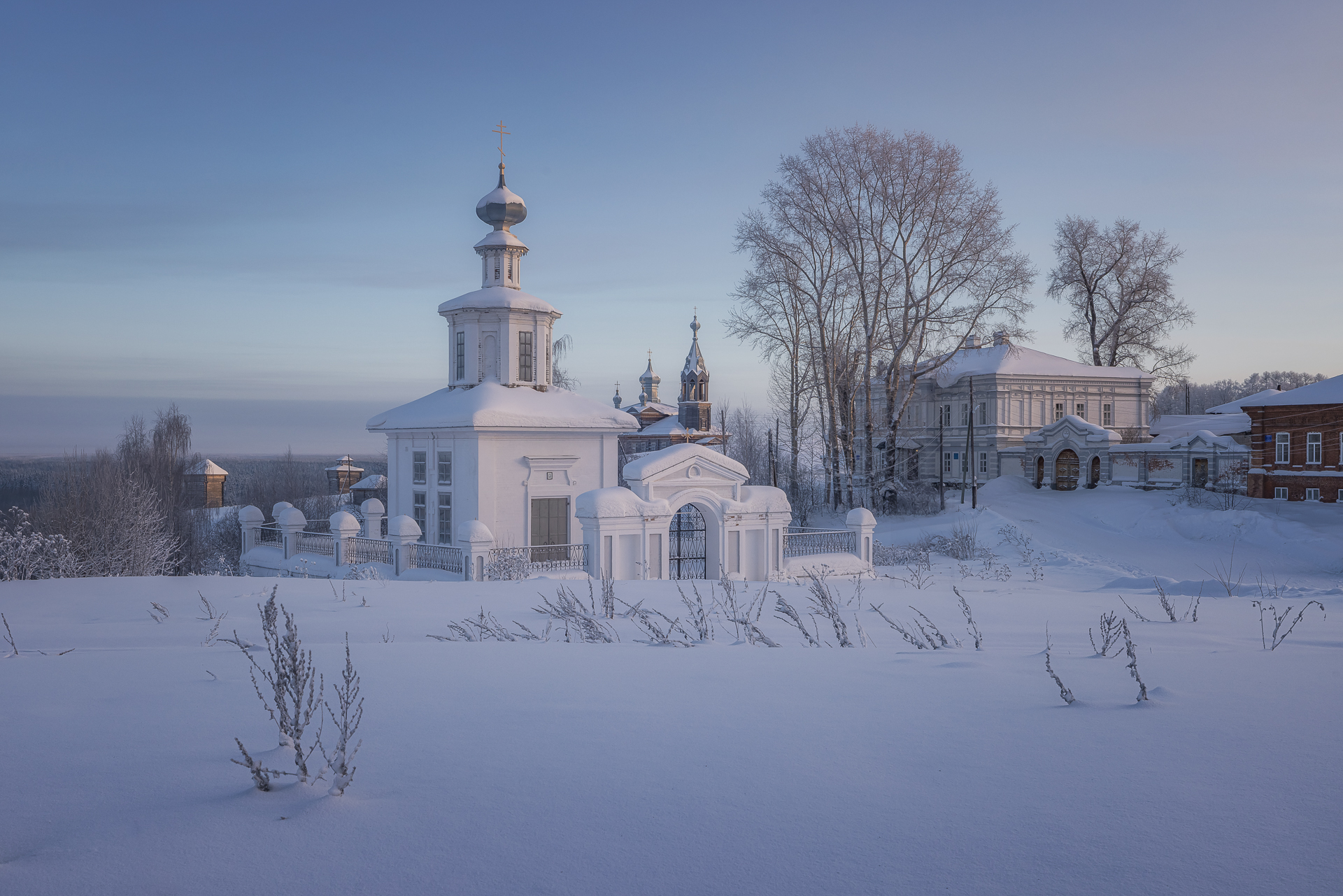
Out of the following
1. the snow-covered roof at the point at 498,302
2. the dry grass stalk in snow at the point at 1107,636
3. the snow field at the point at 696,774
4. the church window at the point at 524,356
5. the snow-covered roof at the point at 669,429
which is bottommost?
the dry grass stalk in snow at the point at 1107,636

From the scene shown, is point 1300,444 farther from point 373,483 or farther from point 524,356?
point 373,483

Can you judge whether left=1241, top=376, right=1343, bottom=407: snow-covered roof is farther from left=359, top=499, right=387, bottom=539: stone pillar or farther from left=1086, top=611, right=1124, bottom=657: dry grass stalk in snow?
left=359, top=499, right=387, bottom=539: stone pillar

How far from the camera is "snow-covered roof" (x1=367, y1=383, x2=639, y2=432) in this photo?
62.3 ft

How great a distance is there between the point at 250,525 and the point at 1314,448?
32.4m

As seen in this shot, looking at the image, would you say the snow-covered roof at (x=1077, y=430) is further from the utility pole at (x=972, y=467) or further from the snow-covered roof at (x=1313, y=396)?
the snow-covered roof at (x=1313, y=396)

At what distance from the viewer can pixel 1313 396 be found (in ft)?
90.8

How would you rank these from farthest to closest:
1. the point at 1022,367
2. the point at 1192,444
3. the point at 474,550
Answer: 1. the point at 1022,367
2. the point at 1192,444
3. the point at 474,550

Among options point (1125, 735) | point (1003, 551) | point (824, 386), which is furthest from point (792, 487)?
point (1125, 735)

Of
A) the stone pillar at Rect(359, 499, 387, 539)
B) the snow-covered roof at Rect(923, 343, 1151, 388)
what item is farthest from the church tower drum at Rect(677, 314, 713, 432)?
the stone pillar at Rect(359, 499, 387, 539)

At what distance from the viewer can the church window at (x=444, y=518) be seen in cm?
1977

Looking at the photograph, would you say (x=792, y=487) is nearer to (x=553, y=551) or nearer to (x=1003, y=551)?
(x=1003, y=551)

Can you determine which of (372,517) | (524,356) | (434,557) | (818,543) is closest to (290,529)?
(372,517)

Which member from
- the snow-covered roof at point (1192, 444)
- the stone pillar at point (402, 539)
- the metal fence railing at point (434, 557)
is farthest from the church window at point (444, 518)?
the snow-covered roof at point (1192, 444)

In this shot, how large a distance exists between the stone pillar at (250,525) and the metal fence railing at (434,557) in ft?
22.4
